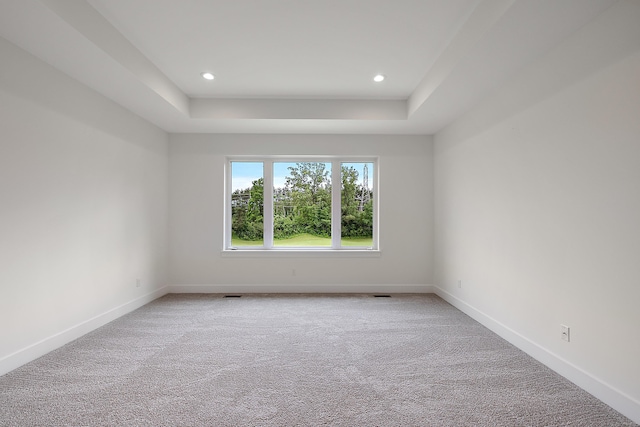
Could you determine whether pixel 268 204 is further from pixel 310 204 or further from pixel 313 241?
pixel 313 241

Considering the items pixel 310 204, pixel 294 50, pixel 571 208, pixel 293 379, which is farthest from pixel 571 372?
pixel 310 204

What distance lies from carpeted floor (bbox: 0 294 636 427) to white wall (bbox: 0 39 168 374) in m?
0.32

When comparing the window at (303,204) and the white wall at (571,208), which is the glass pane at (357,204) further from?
the white wall at (571,208)

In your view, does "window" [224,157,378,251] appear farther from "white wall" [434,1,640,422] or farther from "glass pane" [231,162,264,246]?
"white wall" [434,1,640,422]

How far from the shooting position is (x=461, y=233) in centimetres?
397

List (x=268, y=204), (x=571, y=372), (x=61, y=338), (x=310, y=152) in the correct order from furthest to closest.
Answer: (x=268, y=204) < (x=310, y=152) < (x=61, y=338) < (x=571, y=372)

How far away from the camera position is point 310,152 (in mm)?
4824

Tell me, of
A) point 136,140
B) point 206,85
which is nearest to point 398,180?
point 206,85

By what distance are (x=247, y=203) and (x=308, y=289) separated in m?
1.64

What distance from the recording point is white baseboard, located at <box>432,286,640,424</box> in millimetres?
1876

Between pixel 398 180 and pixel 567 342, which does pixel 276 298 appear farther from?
pixel 567 342

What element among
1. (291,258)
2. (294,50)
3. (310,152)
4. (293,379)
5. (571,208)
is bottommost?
(293,379)

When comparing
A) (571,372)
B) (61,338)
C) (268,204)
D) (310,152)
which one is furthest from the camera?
(268,204)

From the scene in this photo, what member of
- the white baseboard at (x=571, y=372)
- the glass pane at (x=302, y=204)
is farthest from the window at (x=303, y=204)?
the white baseboard at (x=571, y=372)
